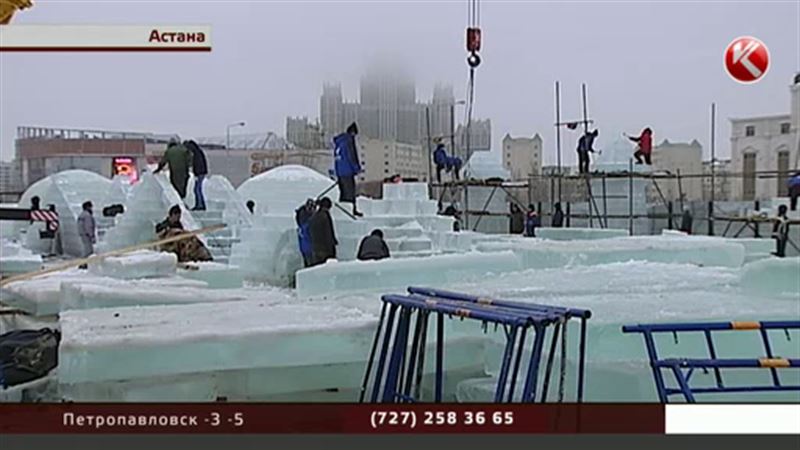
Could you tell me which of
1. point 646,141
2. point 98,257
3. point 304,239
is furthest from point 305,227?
point 646,141

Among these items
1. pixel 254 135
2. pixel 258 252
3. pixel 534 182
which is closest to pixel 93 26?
pixel 254 135

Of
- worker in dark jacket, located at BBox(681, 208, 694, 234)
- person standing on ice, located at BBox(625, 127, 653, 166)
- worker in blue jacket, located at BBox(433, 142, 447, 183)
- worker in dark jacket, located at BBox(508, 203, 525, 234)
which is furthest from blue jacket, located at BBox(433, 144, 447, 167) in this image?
worker in dark jacket, located at BBox(681, 208, 694, 234)

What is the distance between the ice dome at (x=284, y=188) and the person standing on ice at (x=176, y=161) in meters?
0.27

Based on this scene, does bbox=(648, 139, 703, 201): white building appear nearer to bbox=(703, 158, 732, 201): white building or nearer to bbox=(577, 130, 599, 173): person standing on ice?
bbox=(703, 158, 732, 201): white building

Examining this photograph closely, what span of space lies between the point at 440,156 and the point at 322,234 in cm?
78

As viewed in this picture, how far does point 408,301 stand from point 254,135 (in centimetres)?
59

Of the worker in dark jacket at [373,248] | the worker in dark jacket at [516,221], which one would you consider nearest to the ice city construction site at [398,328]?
the worker in dark jacket at [373,248]

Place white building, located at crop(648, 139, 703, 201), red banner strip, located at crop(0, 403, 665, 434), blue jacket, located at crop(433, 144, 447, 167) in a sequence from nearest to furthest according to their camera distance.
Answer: red banner strip, located at crop(0, 403, 665, 434), blue jacket, located at crop(433, 144, 447, 167), white building, located at crop(648, 139, 703, 201)

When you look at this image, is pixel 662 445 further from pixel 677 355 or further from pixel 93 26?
pixel 93 26

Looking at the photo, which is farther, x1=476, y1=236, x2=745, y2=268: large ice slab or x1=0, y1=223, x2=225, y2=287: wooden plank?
x1=476, y1=236, x2=745, y2=268: large ice slab

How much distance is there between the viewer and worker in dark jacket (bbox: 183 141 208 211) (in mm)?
2082

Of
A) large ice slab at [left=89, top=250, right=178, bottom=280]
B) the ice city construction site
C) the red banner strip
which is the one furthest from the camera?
large ice slab at [left=89, top=250, right=178, bottom=280]

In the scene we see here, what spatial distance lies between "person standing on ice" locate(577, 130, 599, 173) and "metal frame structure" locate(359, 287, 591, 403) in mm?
1182

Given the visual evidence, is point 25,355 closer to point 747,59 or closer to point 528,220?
point 747,59
